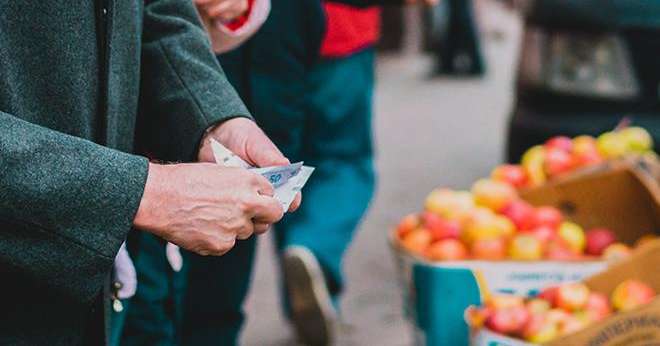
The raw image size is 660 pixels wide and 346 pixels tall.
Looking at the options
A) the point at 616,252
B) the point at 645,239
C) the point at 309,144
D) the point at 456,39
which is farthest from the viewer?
the point at 456,39

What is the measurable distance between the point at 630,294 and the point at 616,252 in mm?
363

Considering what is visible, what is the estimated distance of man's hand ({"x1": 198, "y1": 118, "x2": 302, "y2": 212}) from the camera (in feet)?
6.66

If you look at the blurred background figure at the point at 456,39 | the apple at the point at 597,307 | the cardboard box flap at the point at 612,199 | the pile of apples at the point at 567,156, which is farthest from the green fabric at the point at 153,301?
the blurred background figure at the point at 456,39

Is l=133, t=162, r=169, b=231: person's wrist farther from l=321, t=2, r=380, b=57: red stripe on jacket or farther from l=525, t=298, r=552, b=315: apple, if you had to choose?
l=321, t=2, r=380, b=57: red stripe on jacket

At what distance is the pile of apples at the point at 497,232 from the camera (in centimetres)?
334

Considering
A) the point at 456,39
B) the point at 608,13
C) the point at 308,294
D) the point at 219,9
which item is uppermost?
the point at 219,9

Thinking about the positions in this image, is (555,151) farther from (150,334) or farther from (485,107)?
(485,107)

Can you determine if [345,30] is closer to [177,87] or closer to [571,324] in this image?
[571,324]

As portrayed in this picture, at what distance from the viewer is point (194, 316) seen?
3359 mm

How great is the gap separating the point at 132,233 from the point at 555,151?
1.84 metres

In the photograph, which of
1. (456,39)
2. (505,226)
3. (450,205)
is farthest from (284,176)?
(456,39)

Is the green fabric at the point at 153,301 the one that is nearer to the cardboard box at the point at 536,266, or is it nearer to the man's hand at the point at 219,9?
the man's hand at the point at 219,9

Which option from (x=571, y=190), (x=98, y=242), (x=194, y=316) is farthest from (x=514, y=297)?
(x=98, y=242)

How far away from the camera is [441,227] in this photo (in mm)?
3500
